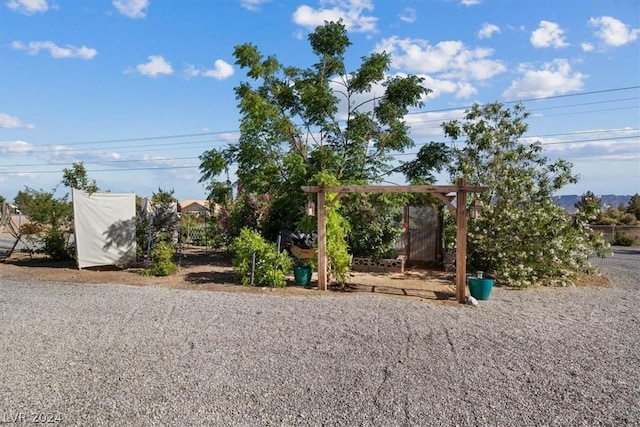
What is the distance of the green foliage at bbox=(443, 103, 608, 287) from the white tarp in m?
8.08

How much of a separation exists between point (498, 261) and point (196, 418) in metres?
7.76

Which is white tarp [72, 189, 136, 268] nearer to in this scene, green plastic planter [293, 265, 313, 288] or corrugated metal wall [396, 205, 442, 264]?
green plastic planter [293, 265, 313, 288]

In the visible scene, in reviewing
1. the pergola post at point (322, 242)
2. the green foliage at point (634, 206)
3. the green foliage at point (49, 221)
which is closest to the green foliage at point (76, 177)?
the green foliage at point (49, 221)

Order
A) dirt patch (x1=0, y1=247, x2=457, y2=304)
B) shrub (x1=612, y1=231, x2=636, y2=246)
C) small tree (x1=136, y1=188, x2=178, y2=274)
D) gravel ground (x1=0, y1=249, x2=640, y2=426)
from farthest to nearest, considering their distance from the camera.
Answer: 1. shrub (x1=612, y1=231, x2=636, y2=246)
2. small tree (x1=136, y1=188, x2=178, y2=274)
3. dirt patch (x1=0, y1=247, x2=457, y2=304)
4. gravel ground (x1=0, y1=249, x2=640, y2=426)

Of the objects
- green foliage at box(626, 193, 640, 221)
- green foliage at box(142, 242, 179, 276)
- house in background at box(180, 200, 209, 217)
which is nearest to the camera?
green foliage at box(142, 242, 179, 276)

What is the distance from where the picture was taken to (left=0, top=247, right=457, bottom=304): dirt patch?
8234 mm

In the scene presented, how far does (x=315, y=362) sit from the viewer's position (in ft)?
14.3

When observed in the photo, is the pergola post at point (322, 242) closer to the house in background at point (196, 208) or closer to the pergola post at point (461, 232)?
the pergola post at point (461, 232)

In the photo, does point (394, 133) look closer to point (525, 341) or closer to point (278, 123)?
point (278, 123)

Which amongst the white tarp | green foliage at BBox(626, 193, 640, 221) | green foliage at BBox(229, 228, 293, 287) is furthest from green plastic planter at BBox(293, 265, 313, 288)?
green foliage at BBox(626, 193, 640, 221)

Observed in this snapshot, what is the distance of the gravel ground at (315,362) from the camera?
3.34 metres

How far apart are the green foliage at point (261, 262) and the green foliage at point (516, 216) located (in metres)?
4.24

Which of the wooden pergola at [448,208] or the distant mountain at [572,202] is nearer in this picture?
the wooden pergola at [448,208]

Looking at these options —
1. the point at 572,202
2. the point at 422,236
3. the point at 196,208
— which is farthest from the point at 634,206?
the point at 196,208
